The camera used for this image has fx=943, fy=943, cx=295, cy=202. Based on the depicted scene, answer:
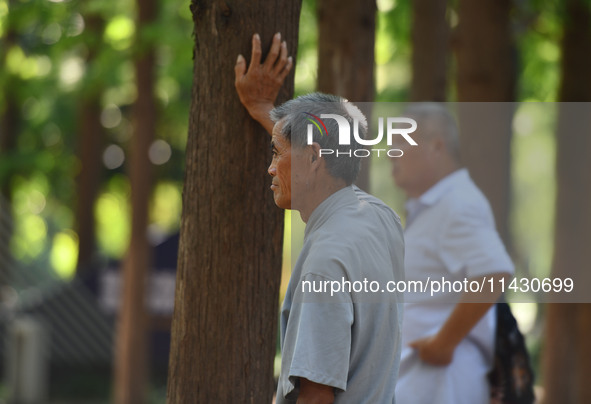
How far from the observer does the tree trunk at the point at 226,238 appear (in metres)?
3.84

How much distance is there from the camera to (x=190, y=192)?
3947 mm

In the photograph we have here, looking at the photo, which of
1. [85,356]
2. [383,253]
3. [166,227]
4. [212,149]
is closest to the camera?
[383,253]

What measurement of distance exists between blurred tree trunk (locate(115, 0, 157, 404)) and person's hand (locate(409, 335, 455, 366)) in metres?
8.21

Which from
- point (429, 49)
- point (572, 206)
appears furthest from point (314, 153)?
point (572, 206)

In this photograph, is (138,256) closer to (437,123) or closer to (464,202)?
(437,123)

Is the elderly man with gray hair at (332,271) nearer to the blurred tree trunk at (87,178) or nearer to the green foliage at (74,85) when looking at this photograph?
the green foliage at (74,85)

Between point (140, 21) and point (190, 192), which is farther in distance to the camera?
point (140, 21)

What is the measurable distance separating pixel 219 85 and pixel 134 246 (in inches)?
336

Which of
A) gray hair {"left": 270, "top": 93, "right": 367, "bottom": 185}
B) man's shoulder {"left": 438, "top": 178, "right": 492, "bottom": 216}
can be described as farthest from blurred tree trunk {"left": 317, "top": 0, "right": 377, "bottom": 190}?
gray hair {"left": 270, "top": 93, "right": 367, "bottom": 185}

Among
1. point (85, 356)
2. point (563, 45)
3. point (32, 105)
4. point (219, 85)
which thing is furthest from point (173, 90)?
point (219, 85)

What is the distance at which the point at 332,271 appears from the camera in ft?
9.07

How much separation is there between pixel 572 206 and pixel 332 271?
783cm

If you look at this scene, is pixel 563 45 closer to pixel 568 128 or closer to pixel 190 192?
pixel 568 128

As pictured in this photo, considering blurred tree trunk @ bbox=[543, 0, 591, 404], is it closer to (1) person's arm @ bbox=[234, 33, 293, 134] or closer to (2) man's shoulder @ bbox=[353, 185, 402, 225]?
(1) person's arm @ bbox=[234, 33, 293, 134]
